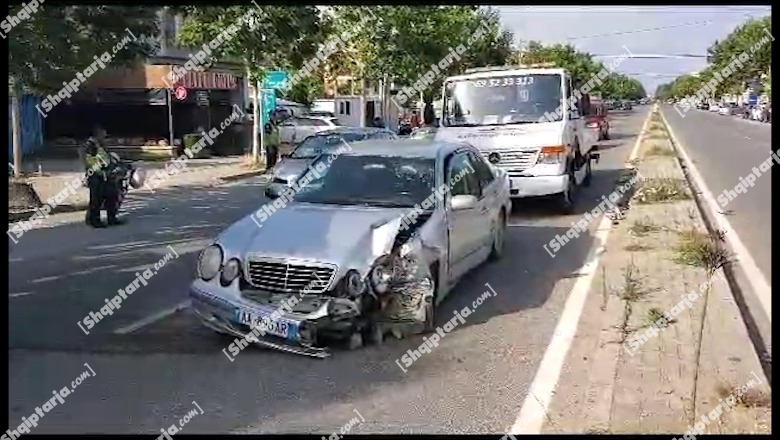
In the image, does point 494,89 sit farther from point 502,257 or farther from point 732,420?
point 732,420

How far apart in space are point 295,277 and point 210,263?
2.21 feet

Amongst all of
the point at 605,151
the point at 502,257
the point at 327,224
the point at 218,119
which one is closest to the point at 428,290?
the point at 327,224

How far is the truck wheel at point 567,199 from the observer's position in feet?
45.1

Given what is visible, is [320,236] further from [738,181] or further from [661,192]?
Result: [738,181]

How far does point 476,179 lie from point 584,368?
3.40m

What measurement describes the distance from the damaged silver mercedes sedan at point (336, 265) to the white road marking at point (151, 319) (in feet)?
2.07

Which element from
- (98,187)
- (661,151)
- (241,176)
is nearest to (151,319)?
(98,187)

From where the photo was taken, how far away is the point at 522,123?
537 inches

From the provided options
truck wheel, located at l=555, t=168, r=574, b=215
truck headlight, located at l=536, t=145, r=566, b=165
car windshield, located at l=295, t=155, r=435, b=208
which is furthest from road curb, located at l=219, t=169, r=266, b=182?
car windshield, located at l=295, t=155, r=435, b=208

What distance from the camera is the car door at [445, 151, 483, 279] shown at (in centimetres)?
783

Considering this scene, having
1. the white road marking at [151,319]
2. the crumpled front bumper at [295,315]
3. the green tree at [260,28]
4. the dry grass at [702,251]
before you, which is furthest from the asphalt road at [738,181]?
the white road marking at [151,319]

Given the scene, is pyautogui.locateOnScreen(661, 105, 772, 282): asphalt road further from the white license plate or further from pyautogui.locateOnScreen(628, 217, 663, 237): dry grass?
the white license plate

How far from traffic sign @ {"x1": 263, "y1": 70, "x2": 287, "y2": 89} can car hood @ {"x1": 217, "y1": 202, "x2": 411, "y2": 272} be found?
18.4 metres

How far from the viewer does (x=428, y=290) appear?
682 cm
